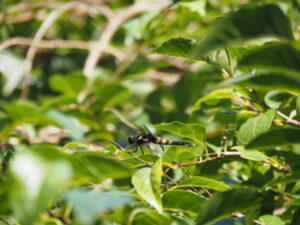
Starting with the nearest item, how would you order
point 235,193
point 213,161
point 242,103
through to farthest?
point 235,193, point 213,161, point 242,103

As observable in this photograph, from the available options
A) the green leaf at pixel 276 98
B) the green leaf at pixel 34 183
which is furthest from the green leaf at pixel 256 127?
the green leaf at pixel 34 183

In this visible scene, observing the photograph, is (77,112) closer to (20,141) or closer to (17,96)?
(20,141)

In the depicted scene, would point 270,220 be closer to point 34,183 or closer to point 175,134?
point 175,134

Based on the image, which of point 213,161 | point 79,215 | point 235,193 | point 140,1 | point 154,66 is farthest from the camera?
point 140,1

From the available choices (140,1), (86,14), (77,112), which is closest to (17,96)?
(86,14)

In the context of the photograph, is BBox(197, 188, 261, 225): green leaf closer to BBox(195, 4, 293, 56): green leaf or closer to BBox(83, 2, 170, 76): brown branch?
BBox(195, 4, 293, 56): green leaf

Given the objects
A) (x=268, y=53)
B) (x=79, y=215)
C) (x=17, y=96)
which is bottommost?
(x=17, y=96)

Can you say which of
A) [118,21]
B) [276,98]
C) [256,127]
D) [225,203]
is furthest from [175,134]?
[118,21]
